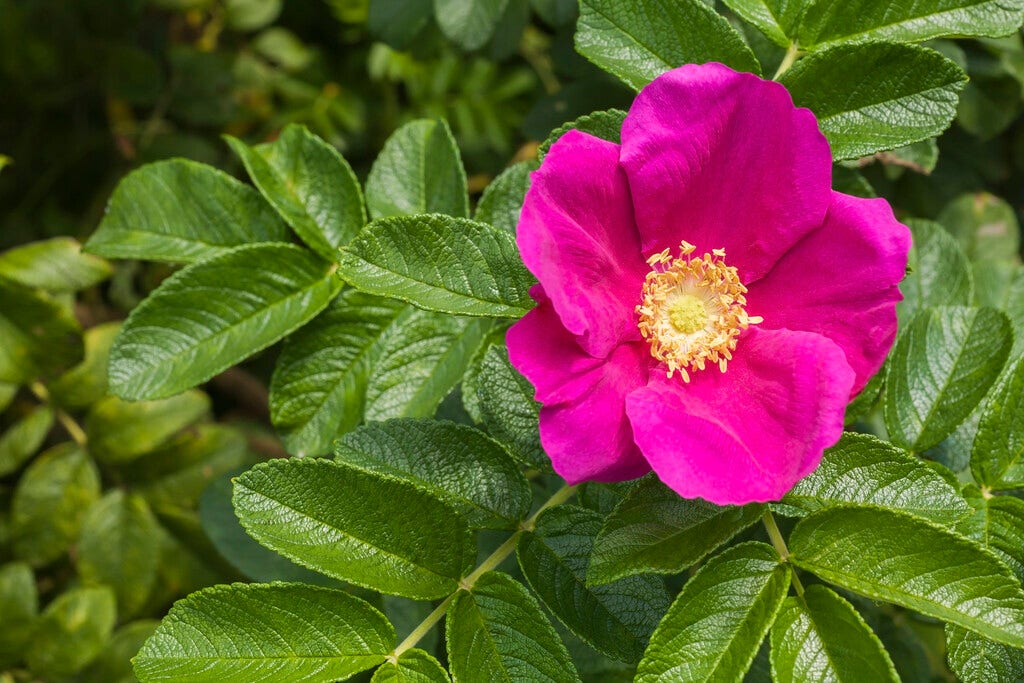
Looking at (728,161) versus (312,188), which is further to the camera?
(312,188)

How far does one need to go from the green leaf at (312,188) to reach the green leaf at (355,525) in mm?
462

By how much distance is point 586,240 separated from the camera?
3.47ft

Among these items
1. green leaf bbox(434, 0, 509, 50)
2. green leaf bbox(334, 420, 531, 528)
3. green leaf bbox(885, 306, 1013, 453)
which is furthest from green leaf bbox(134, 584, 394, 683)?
green leaf bbox(434, 0, 509, 50)

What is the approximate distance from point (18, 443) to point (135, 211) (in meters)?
0.69

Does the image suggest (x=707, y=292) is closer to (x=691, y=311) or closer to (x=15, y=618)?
(x=691, y=311)

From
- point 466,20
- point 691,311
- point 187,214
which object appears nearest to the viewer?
point 691,311

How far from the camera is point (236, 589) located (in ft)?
3.30

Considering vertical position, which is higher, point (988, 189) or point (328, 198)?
point (328, 198)

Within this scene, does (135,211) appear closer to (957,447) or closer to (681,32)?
(681,32)

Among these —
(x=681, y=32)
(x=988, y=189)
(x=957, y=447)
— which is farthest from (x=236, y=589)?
(x=988, y=189)

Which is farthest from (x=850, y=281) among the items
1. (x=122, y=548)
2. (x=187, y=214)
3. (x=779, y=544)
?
(x=122, y=548)

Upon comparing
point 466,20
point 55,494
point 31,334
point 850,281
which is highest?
point 466,20

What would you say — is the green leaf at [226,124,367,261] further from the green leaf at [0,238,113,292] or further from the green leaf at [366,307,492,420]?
the green leaf at [0,238,113,292]

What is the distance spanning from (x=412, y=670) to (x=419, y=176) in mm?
721
